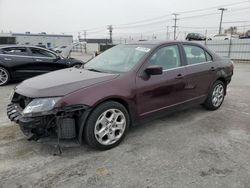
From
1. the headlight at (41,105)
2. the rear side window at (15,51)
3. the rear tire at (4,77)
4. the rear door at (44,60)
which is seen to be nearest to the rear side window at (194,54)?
the headlight at (41,105)

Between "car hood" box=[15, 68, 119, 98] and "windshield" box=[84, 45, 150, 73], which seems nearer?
"car hood" box=[15, 68, 119, 98]

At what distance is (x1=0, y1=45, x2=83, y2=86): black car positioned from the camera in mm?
7754

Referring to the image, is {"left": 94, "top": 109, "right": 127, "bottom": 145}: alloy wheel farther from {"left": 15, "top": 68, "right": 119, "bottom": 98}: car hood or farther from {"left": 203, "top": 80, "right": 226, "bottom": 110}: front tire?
{"left": 203, "top": 80, "right": 226, "bottom": 110}: front tire

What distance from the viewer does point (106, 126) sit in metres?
3.24

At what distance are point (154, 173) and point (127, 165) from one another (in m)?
0.36

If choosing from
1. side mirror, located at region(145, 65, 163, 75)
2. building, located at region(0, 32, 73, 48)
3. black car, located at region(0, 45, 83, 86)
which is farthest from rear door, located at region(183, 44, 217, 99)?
building, located at region(0, 32, 73, 48)

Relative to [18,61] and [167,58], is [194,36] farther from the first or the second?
[167,58]

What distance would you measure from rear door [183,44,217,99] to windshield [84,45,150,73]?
99cm

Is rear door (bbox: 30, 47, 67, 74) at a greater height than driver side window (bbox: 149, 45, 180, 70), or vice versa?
driver side window (bbox: 149, 45, 180, 70)

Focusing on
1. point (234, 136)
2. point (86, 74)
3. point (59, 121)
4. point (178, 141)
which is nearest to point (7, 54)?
point (86, 74)

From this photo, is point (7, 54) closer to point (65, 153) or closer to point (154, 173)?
point (65, 153)

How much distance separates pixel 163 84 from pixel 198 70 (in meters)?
1.07

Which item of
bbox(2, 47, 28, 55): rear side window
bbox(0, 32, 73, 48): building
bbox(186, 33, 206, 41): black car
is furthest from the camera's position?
bbox(0, 32, 73, 48): building

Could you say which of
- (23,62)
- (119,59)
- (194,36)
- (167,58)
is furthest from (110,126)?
(194,36)
